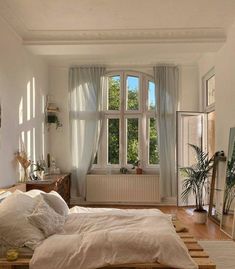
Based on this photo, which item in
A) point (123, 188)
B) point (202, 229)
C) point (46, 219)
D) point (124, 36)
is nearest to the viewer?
point (46, 219)

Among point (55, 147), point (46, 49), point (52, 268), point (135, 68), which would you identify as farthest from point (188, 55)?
point (52, 268)

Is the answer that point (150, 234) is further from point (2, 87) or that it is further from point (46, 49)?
point (46, 49)

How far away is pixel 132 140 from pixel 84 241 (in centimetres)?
497

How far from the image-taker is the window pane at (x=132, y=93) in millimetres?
7340

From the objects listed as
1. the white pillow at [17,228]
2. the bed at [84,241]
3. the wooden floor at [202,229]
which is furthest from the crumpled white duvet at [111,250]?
the wooden floor at [202,229]

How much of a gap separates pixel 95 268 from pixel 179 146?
4.47 meters

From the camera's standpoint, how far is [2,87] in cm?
446

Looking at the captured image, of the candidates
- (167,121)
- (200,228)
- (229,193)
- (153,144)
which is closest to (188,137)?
(167,121)

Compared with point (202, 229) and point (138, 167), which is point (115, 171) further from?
point (202, 229)

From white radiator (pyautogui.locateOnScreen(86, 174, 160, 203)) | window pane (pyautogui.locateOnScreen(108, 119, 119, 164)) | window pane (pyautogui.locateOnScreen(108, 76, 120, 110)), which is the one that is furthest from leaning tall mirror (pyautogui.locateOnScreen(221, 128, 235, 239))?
window pane (pyautogui.locateOnScreen(108, 76, 120, 110))

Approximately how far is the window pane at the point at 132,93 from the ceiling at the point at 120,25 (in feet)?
4.61

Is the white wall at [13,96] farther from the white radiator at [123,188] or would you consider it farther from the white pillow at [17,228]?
the white pillow at [17,228]

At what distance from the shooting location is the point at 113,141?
7.32 m

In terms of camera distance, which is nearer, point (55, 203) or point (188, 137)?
point (55, 203)
